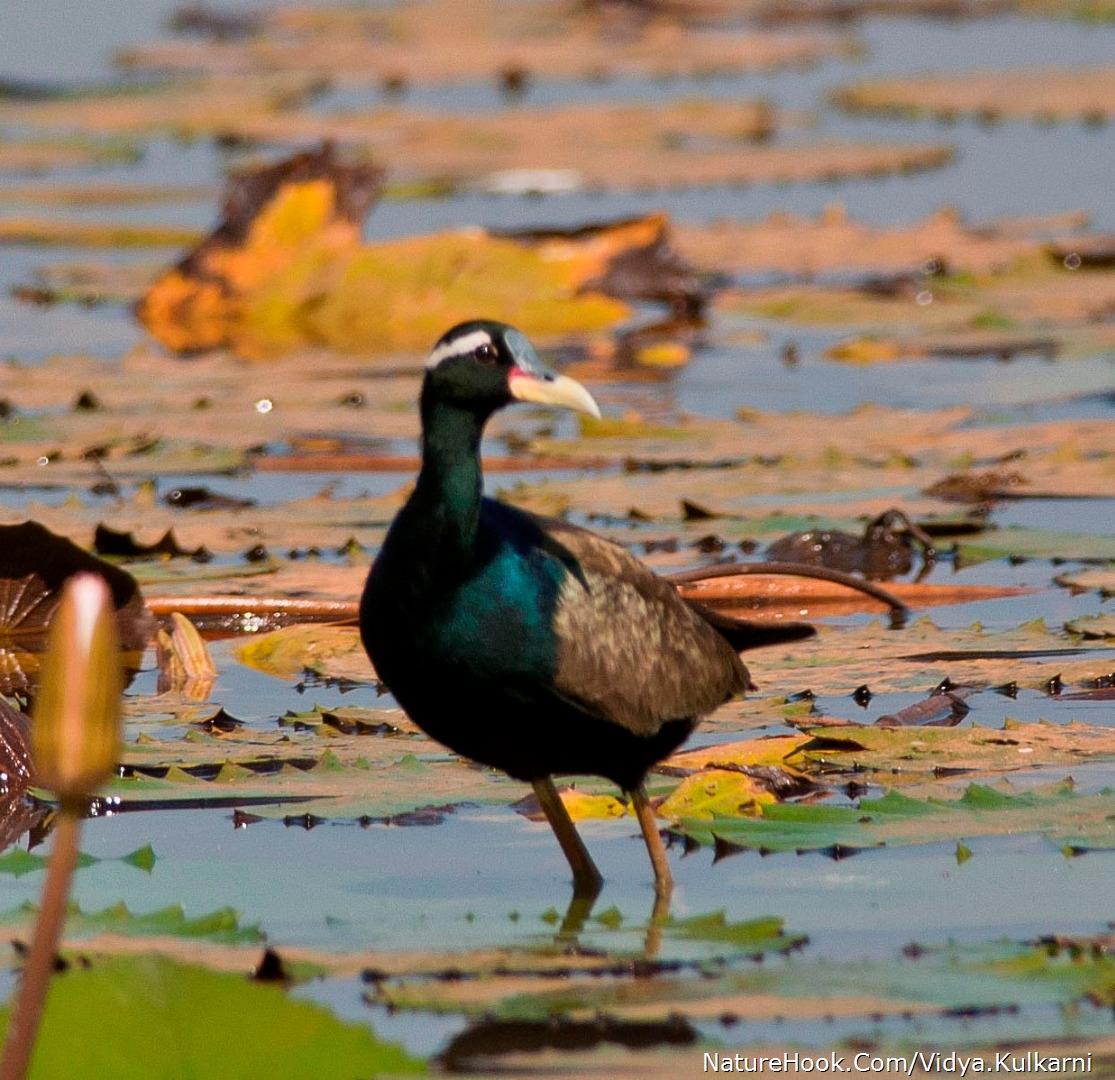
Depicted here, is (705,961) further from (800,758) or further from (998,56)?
(998,56)

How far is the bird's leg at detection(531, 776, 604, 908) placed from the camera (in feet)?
11.9

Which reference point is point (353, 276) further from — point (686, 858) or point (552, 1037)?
point (552, 1037)

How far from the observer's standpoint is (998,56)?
62.0 feet

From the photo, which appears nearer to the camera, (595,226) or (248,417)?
(248,417)

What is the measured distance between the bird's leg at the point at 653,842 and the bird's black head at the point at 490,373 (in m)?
0.58

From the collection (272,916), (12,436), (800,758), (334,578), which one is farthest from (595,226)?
(272,916)

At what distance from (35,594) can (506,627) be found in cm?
162

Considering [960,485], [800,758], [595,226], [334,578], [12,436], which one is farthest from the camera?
[595,226]

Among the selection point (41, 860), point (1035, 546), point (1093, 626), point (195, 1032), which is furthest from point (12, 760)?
point (1035, 546)

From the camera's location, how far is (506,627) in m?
3.50

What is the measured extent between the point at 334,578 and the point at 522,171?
8145 mm

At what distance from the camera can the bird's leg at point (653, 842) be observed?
11.7ft

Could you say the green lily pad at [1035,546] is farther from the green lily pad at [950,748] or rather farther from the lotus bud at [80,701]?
the lotus bud at [80,701]

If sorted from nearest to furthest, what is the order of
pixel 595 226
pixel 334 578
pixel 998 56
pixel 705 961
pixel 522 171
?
pixel 705 961 → pixel 334 578 → pixel 595 226 → pixel 522 171 → pixel 998 56
